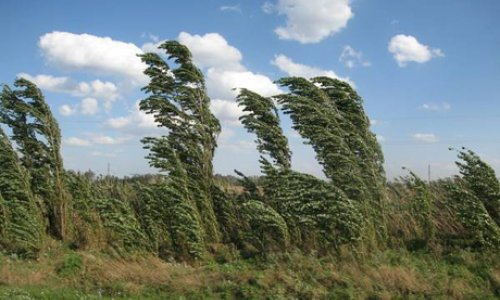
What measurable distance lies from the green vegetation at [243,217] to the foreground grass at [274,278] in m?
0.04

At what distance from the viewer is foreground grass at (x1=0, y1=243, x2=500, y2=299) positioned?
408 inches

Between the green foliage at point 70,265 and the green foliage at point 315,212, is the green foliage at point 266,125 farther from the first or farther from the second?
the green foliage at point 70,265

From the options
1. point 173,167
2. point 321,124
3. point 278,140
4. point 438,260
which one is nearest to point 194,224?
point 173,167

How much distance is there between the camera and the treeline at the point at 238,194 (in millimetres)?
12906

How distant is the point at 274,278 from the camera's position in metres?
11.1

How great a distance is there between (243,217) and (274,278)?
3.81 m

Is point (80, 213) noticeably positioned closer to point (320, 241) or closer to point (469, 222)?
point (320, 241)

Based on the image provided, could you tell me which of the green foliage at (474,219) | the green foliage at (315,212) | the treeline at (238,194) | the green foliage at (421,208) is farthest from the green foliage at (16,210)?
the green foliage at (474,219)

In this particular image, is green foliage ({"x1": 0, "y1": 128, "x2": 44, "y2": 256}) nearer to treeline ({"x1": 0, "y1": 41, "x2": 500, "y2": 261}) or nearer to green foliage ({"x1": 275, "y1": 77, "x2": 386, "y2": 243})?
treeline ({"x1": 0, "y1": 41, "x2": 500, "y2": 261})

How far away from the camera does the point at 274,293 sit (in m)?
10.6

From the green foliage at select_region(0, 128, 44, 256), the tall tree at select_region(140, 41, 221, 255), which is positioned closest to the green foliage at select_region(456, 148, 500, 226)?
the tall tree at select_region(140, 41, 221, 255)

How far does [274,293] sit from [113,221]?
229 inches

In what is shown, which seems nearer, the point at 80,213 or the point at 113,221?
the point at 113,221

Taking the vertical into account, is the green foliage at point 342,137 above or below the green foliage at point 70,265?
above
